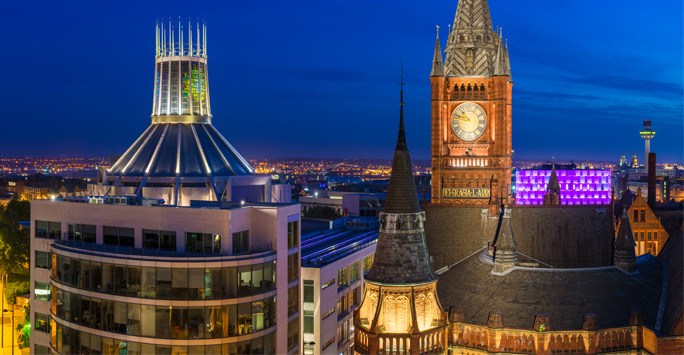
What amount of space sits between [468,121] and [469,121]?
0.11m

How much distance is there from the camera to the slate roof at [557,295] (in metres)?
39.4

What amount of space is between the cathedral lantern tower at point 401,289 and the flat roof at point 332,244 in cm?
2003

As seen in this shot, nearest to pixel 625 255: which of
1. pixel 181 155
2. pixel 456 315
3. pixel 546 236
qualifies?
pixel 546 236

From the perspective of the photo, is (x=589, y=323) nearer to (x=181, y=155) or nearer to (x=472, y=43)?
(x=472, y=43)

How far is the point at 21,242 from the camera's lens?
94812mm

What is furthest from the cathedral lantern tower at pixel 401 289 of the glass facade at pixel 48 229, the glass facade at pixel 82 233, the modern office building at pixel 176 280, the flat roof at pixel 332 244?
the glass facade at pixel 48 229

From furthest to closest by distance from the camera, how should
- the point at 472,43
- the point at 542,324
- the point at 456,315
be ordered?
the point at 472,43 → the point at 456,315 → the point at 542,324

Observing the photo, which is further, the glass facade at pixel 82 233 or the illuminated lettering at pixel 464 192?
the illuminated lettering at pixel 464 192

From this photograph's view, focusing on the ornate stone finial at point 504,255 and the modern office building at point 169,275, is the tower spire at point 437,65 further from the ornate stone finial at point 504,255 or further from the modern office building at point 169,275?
the ornate stone finial at point 504,255

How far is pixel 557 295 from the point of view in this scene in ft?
134

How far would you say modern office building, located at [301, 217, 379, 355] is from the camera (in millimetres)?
57281

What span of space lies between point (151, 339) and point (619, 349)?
1250 inches

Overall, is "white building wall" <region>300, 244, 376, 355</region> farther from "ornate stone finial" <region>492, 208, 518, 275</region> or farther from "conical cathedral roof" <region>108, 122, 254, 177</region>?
"conical cathedral roof" <region>108, 122, 254, 177</region>

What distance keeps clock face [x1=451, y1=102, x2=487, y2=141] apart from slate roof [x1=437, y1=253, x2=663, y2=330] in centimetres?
2556
